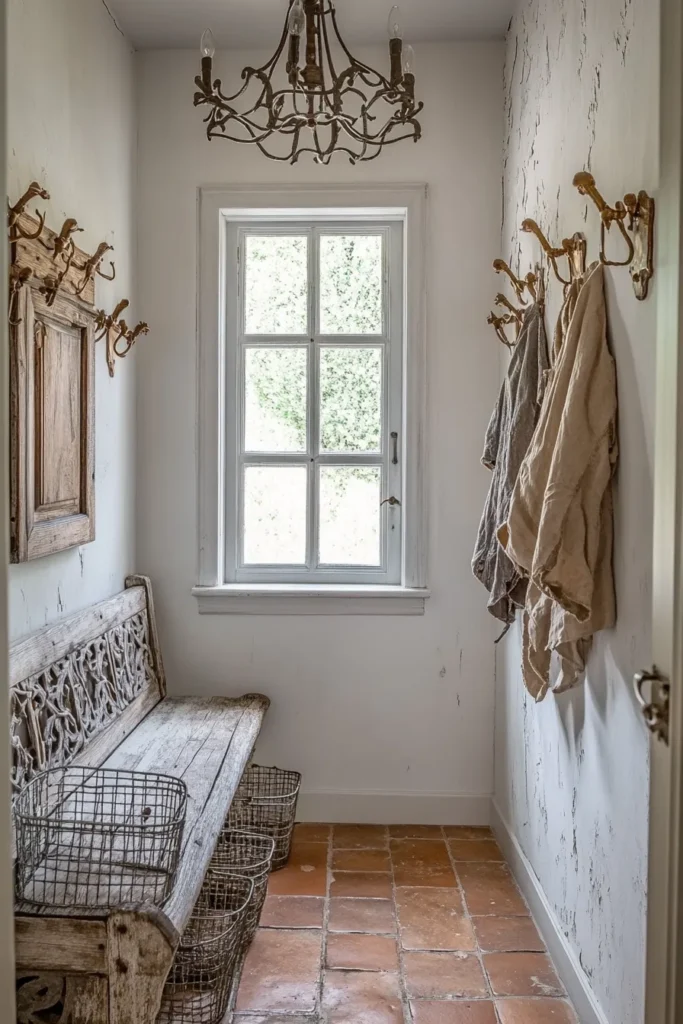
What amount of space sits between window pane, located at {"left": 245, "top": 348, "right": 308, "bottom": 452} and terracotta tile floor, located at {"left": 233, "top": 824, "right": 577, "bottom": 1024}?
1.53 metres

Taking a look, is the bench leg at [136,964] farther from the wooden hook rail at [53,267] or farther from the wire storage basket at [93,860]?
the wooden hook rail at [53,267]

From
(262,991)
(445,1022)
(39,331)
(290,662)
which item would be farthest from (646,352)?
(290,662)

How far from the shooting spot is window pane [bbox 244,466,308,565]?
3346 millimetres

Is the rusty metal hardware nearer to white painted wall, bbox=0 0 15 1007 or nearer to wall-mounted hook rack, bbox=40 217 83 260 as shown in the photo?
white painted wall, bbox=0 0 15 1007

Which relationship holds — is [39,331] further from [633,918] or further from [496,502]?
[633,918]

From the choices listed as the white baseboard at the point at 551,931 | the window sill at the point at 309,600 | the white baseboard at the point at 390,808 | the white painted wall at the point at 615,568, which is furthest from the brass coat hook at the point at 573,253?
the white baseboard at the point at 390,808

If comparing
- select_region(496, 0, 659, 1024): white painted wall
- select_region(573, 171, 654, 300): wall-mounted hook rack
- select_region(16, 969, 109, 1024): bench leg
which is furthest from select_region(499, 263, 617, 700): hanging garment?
select_region(16, 969, 109, 1024): bench leg

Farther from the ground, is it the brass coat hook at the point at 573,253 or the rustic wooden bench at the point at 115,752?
the brass coat hook at the point at 573,253

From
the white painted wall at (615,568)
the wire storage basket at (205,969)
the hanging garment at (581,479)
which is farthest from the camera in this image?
the wire storage basket at (205,969)

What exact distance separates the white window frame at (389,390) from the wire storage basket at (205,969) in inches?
45.4

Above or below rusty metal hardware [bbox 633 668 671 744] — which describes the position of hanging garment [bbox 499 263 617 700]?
above

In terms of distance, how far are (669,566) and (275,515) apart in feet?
7.30

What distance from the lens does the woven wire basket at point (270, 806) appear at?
2873 mm

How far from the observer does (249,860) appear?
103 inches
